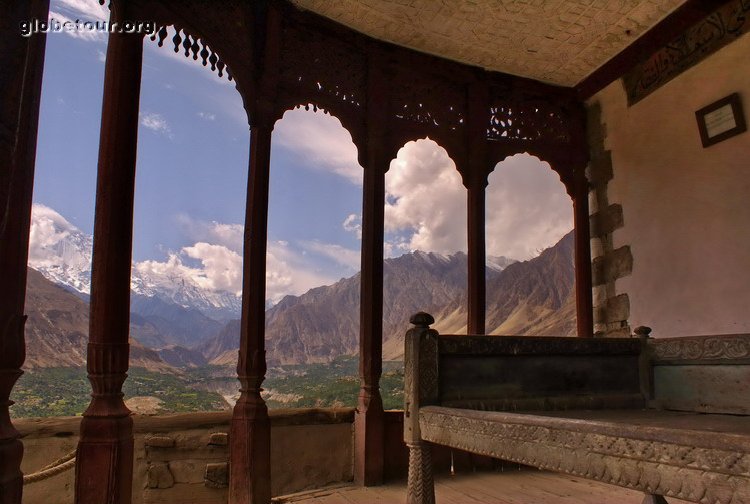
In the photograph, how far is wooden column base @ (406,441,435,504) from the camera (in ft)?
7.68

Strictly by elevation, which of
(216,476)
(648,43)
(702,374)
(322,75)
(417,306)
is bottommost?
(216,476)

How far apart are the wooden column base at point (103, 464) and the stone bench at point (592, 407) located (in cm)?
148

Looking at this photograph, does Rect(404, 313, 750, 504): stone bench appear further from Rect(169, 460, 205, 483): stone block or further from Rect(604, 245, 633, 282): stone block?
Rect(604, 245, 633, 282): stone block

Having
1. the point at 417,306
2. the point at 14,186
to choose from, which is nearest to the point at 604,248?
the point at 14,186

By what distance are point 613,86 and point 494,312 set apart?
10313 mm

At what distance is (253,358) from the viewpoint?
390cm

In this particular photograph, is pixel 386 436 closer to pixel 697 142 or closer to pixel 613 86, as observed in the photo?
pixel 697 142

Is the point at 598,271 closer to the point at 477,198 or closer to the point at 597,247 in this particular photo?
the point at 597,247

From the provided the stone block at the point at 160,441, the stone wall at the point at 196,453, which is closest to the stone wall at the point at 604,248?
the stone wall at the point at 196,453

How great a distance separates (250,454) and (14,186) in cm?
246

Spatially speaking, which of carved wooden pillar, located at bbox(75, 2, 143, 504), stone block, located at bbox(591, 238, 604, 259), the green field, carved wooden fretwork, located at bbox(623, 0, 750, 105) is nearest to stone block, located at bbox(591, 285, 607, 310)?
stone block, located at bbox(591, 238, 604, 259)

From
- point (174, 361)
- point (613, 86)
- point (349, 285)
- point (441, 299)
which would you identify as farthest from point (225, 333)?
point (613, 86)

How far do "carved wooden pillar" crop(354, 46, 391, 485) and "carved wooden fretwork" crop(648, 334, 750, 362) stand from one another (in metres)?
2.12

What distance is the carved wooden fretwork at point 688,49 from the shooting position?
4184mm
